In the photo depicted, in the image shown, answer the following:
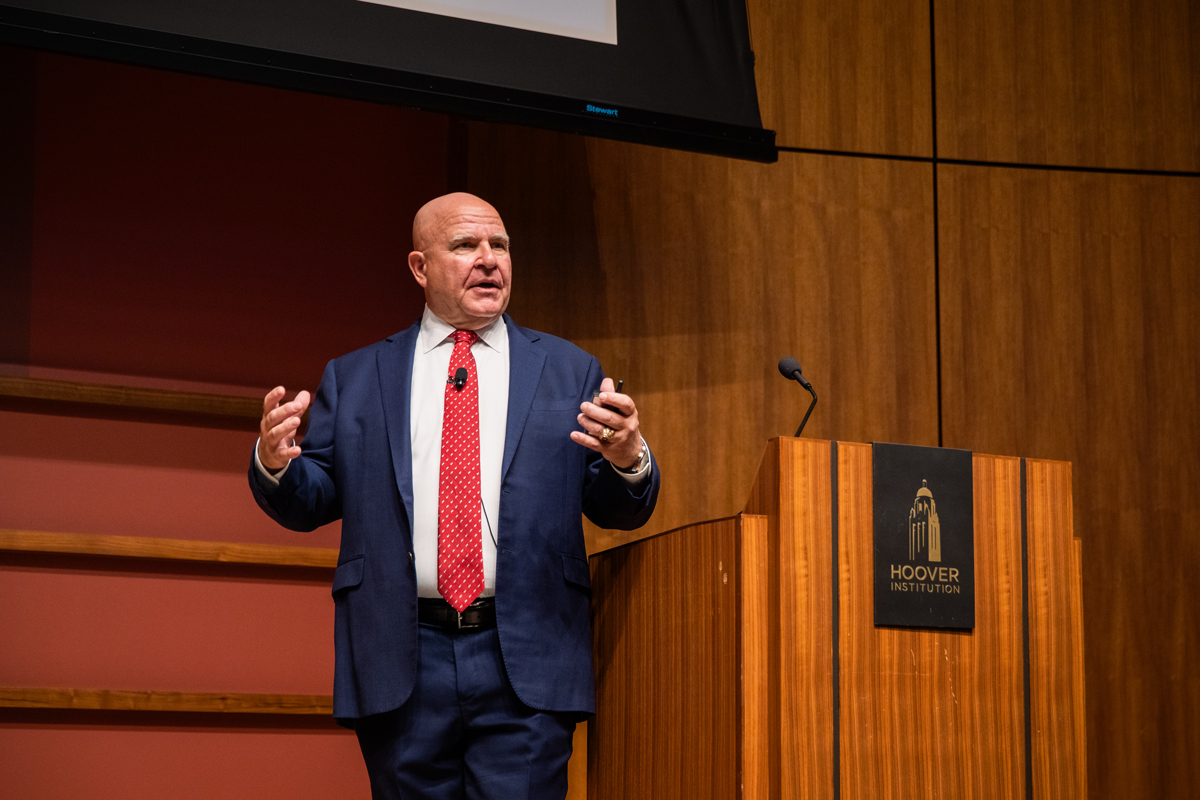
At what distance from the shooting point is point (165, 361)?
264cm

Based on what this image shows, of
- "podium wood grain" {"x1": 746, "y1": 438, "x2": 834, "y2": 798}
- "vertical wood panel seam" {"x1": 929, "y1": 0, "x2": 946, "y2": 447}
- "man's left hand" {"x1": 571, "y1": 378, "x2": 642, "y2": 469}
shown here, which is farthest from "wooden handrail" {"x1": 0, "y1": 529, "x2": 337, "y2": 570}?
"vertical wood panel seam" {"x1": 929, "y1": 0, "x2": 946, "y2": 447}

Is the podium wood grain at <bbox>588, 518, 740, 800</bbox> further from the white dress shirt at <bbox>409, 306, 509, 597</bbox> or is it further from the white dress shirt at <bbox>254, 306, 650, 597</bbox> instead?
the white dress shirt at <bbox>409, 306, 509, 597</bbox>

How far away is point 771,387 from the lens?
3.11 metres

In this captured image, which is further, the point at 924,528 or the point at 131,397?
the point at 131,397

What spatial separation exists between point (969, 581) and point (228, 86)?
2118 mm

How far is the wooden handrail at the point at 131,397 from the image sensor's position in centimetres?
249

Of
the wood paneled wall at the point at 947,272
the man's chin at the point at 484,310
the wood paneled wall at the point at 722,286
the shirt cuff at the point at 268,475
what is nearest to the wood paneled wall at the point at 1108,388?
the wood paneled wall at the point at 947,272

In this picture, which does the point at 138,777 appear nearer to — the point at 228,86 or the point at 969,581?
the point at 228,86

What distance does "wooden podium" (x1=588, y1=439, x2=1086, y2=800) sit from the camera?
176 cm

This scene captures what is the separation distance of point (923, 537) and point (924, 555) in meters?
0.03

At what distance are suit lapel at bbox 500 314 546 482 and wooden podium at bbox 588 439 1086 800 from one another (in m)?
0.35

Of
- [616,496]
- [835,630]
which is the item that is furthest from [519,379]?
[835,630]

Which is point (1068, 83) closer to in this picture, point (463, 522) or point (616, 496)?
point (616, 496)

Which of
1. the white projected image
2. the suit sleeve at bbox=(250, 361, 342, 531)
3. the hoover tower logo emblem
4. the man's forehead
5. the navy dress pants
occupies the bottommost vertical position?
the navy dress pants
